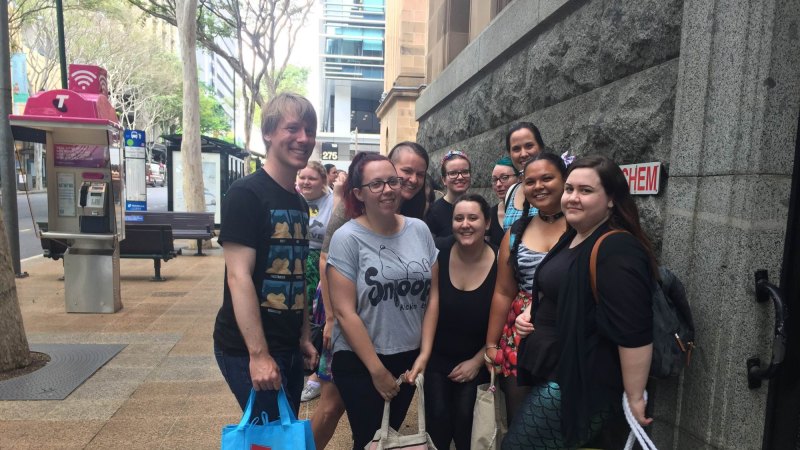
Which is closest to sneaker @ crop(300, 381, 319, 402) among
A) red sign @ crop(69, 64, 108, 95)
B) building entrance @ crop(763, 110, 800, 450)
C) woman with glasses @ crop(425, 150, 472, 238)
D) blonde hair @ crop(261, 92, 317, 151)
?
woman with glasses @ crop(425, 150, 472, 238)

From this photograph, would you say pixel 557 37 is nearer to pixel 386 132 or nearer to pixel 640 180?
pixel 640 180

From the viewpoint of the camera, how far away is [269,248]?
227 cm

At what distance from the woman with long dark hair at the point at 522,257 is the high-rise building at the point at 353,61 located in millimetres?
49800

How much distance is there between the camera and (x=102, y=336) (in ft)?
19.2

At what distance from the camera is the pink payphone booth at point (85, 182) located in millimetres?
6422

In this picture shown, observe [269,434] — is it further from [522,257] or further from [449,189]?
[449,189]

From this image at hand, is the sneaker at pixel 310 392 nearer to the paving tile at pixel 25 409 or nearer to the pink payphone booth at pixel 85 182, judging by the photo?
the paving tile at pixel 25 409

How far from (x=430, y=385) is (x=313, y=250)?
1.79 m

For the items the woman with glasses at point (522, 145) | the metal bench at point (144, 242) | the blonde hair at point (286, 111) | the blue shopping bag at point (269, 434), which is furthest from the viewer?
the metal bench at point (144, 242)

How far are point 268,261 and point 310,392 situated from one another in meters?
2.41

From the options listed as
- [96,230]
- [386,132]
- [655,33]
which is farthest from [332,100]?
[655,33]

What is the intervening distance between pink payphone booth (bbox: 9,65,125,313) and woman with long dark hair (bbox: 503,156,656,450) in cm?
600

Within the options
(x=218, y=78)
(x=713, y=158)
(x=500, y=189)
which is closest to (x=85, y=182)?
(x=500, y=189)

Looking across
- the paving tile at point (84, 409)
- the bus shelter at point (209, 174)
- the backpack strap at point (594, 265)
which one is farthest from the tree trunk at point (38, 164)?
the backpack strap at point (594, 265)
